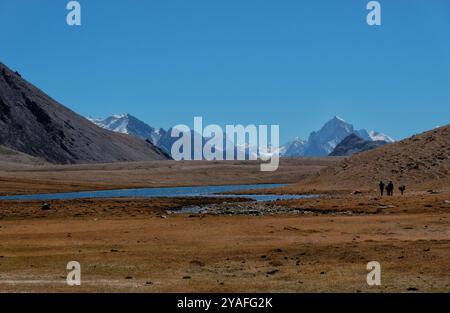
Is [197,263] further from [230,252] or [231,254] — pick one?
[230,252]

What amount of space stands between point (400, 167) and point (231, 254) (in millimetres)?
98465

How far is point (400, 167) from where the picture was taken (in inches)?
5079

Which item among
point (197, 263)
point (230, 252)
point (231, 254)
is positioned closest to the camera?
point (197, 263)

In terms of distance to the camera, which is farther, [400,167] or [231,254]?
[400,167]

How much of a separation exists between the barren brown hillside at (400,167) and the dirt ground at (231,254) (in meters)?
57.3

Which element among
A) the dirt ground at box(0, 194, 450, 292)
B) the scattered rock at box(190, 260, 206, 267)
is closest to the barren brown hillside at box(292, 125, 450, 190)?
the dirt ground at box(0, 194, 450, 292)

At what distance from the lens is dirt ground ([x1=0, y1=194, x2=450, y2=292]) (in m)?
27.3

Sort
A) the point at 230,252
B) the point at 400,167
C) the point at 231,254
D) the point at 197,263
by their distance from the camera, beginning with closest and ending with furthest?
the point at 197,263
the point at 231,254
the point at 230,252
the point at 400,167

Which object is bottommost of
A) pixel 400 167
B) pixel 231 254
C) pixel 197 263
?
pixel 197 263

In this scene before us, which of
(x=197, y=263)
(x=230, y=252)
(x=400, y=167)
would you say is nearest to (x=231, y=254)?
(x=230, y=252)

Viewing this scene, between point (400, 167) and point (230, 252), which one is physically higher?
point (400, 167)
